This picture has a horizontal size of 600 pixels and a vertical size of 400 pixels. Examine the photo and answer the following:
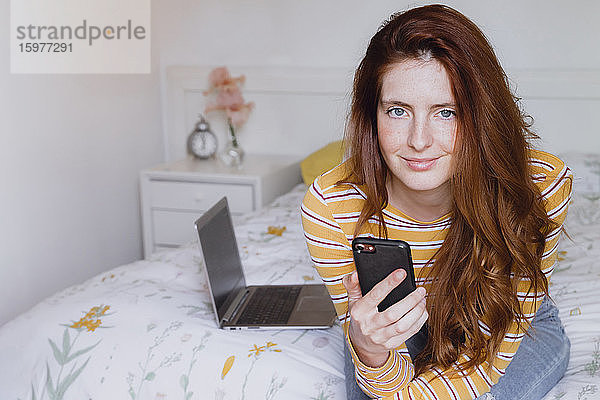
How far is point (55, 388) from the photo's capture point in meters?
1.35

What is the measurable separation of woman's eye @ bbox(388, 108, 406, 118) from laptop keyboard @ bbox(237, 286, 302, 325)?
55 cm

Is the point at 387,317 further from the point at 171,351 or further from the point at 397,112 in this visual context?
the point at 171,351

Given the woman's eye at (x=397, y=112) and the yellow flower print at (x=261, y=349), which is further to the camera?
the yellow flower print at (x=261, y=349)

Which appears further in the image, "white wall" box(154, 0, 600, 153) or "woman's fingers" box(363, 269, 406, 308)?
"white wall" box(154, 0, 600, 153)

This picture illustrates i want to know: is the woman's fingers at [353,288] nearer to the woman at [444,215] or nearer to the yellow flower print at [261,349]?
the woman at [444,215]

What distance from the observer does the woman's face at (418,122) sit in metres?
1.01

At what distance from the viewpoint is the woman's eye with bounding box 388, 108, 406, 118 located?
3.42 ft

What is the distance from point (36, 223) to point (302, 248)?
1.04 metres

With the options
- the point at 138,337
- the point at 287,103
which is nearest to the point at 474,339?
the point at 138,337

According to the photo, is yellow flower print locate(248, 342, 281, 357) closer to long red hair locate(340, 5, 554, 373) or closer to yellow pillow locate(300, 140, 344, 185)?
long red hair locate(340, 5, 554, 373)

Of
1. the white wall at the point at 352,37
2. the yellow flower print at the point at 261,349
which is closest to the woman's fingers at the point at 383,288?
the yellow flower print at the point at 261,349

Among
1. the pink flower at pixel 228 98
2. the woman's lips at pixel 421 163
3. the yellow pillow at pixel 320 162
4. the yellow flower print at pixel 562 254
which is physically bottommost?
the yellow flower print at pixel 562 254

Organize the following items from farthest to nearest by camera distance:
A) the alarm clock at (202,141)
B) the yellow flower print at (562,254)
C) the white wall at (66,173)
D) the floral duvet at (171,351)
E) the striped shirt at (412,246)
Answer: the alarm clock at (202,141) → the white wall at (66,173) → the yellow flower print at (562,254) → the floral duvet at (171,351) → the striped shirt at (412,246)

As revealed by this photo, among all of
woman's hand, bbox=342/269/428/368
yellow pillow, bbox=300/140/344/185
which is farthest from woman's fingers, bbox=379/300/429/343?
yellow pillow, bbox=300/140/344/185
